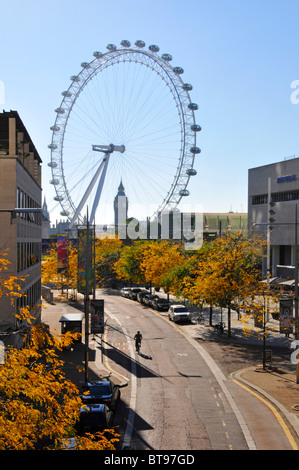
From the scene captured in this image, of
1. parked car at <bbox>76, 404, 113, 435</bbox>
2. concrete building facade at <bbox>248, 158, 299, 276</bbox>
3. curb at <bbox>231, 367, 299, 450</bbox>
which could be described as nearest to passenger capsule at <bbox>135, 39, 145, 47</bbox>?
concrete building facade at <bbox>248, 158, 299, 276</bbox>

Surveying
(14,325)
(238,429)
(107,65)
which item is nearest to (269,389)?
(238,429)

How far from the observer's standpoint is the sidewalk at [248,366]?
23136mm

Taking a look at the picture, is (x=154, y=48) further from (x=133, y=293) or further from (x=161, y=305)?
(x=161, y=305)

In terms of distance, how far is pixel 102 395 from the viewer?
22000 millimetres

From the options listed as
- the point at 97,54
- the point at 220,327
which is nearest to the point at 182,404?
the point at 220,327

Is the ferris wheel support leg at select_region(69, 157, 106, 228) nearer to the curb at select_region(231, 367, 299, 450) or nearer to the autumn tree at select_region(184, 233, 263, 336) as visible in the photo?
the autumn tree at select_region(184, 233, 263, 336)

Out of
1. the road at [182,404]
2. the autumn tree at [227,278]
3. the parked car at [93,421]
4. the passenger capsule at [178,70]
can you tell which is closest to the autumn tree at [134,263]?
the passenger capsule at [178,70]

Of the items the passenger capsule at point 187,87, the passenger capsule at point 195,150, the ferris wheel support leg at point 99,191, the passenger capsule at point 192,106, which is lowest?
the ferris wheel support leg at point 99,191

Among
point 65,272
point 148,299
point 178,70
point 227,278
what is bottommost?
point 148,299

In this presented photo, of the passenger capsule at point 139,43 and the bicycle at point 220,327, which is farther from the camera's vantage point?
the passenger capsule at point 139,43

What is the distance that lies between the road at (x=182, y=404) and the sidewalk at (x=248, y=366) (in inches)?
28.6

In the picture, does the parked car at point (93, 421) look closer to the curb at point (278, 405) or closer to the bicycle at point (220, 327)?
the curb at point (278, 405)

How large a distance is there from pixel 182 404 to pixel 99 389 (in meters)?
4.05

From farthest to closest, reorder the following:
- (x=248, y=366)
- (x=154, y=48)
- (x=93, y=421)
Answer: (x=154, y=48), (x=248, y=366), (x=93, y=421)
